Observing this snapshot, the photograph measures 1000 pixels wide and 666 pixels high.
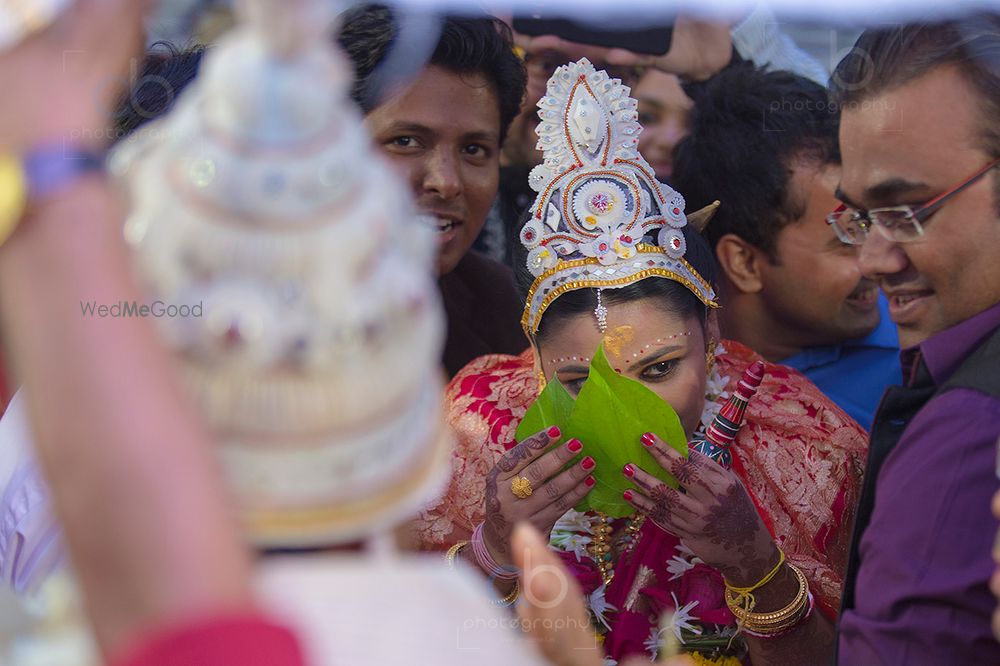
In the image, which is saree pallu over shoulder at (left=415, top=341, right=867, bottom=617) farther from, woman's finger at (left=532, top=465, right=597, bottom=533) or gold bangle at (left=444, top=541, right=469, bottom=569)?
woman's finger at (left=532, top=465, right=597, bottom=533)

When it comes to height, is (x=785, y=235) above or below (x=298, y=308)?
below

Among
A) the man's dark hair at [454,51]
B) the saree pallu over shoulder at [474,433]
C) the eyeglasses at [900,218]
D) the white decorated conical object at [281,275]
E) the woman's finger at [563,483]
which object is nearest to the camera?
the white decorated conical object at [281,275]

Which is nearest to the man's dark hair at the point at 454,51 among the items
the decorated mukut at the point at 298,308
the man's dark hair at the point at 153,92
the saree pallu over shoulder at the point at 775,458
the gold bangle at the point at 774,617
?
the man's dark hair at the point at 153,92

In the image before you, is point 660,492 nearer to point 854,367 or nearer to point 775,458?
point 775,458

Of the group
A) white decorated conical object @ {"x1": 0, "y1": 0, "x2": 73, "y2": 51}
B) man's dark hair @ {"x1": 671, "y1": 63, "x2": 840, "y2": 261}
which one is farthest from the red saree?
white decorated conical object @ {"x1": 0, "y1": 0, "x2": 73, "y2": 51}

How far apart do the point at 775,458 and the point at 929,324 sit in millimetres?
673

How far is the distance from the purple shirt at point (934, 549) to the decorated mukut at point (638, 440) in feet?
1.61

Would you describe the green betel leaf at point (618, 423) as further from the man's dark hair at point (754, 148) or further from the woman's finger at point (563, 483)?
the man's dark hair at point (754, 148)

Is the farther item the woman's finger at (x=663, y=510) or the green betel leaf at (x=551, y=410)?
the green betel leaf at (x=551, y=410)

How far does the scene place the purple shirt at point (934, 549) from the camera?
68.9 inches

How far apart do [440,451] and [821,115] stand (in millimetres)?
2530

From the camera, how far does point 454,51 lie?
3049 millimetres

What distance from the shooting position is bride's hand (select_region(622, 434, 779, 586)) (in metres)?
2.35

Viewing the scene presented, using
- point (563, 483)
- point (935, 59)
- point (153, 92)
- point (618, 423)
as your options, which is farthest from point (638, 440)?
point (153, 92)
